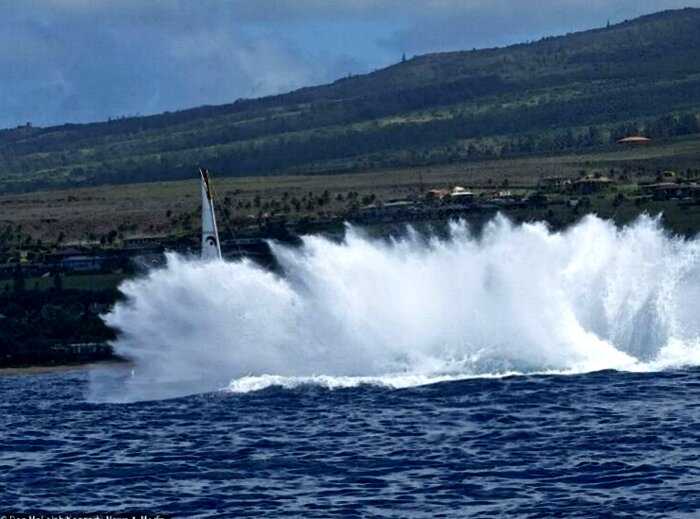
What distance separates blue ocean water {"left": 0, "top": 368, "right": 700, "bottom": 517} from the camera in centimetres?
4678

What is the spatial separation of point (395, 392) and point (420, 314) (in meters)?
8.18

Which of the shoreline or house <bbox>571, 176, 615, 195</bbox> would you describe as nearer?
the shoreline

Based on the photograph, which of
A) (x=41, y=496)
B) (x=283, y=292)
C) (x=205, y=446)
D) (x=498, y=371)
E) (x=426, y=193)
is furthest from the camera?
(x=426, y=193)

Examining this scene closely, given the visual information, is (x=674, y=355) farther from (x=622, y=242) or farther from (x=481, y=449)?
(x=481, y=449)

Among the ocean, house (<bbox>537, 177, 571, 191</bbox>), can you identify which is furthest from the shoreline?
house (<bbox>537, 177, 571, 191</bbox>)

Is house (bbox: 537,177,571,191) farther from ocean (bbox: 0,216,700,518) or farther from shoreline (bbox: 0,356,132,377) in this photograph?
ocean (bbox: 0,216,700,518)

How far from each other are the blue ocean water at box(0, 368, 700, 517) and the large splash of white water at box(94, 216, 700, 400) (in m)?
3.30

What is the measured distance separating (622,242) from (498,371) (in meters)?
9.87

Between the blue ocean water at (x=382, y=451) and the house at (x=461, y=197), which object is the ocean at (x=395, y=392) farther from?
the house at (x=461, y=197)

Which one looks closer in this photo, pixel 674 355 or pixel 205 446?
pixel 205 446

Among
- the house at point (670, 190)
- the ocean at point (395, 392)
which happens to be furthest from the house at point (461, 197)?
the ocean at point (395, 392)

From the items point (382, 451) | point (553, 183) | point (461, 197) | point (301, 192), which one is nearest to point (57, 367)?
point (382, 451)

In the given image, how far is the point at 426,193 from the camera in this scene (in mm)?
168750

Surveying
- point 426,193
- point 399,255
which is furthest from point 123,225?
point 399,255
